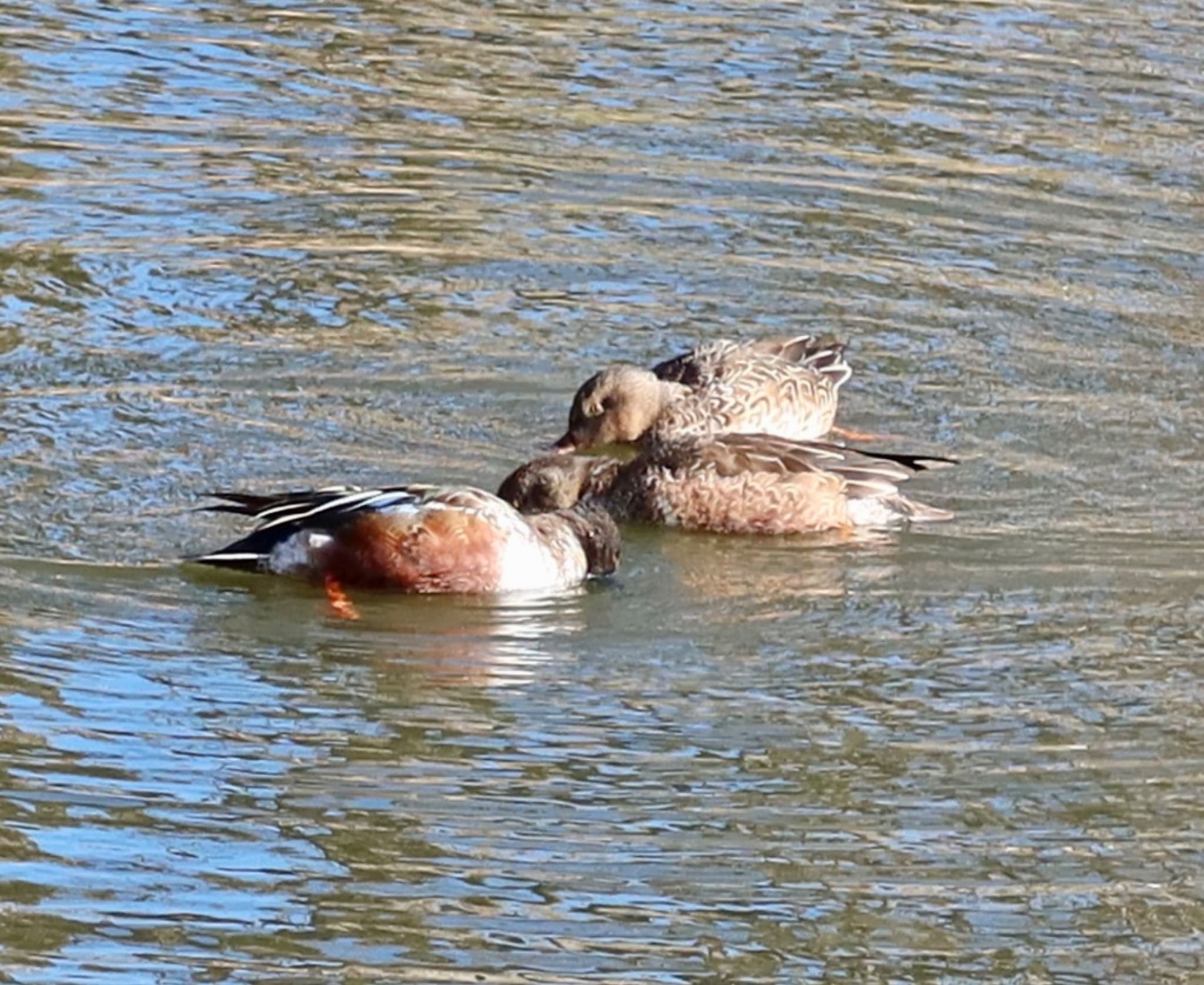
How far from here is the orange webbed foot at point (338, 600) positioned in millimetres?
8656

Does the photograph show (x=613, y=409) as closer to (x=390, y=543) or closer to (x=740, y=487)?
(x=740, y=487)

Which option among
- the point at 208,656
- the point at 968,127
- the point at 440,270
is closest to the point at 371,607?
the point at 208,656

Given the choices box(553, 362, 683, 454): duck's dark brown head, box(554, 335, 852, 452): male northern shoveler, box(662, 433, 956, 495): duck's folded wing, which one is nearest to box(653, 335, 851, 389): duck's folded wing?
box(554, 335, 852, 452): male northern shoveler

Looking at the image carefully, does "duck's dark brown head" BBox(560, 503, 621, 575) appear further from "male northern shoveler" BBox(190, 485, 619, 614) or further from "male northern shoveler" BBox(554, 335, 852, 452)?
"male northern shoveler" BBox(554, 335, 852, 452)

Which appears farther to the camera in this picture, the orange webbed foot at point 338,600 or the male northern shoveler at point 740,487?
the male northern shoveler at point 740,487

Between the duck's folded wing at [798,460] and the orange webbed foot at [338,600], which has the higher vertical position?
the duck's folded wing at [798,460]

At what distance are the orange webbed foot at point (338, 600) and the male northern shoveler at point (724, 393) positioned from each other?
84.0 inches

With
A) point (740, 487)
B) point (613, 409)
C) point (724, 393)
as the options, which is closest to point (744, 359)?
point (724, 393)

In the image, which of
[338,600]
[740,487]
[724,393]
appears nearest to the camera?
[338,600]

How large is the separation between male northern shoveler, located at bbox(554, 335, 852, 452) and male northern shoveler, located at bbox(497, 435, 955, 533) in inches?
26.9

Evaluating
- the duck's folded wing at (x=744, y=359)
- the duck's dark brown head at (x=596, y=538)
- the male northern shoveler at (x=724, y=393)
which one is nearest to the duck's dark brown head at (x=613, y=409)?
the male northern shoveler at (x=724, y=393)

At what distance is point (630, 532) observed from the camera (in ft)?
33.2

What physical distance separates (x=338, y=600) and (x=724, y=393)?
9.54 feet

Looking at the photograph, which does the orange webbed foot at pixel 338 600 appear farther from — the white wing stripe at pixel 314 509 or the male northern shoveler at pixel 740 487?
the male northern shoveler at pixel 740 487
